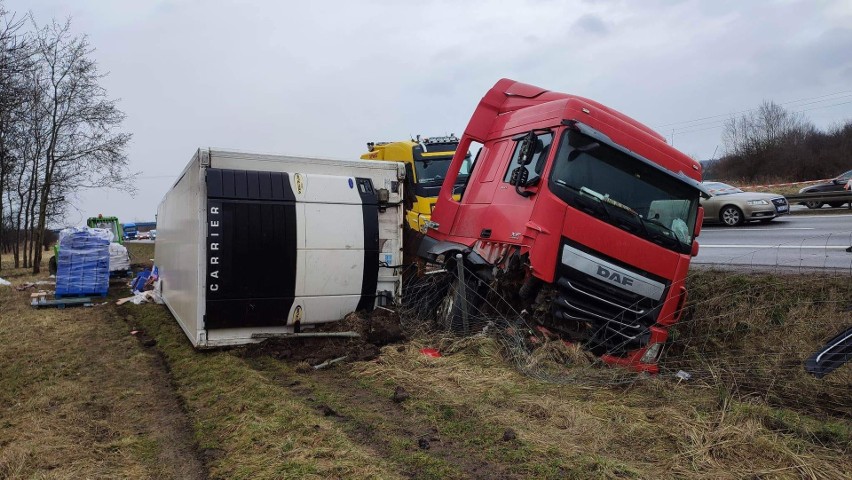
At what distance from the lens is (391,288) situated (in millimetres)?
7676

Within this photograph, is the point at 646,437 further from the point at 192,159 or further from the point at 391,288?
the point at 192,159

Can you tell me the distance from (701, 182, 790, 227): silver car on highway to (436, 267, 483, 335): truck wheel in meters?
12.6

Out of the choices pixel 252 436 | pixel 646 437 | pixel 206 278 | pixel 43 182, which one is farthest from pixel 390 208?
pixel 43 182

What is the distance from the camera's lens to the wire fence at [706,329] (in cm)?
499

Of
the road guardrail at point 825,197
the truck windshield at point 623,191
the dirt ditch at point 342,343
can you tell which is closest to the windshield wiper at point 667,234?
the truck windshield at point 623,191

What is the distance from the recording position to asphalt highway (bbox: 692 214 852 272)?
9.66 m

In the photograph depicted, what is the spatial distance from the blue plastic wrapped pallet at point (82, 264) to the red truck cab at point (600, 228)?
1131 centimetres

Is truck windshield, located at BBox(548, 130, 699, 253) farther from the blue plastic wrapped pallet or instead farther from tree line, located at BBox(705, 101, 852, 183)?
tree line, located at BBox(705, 101, 852, 183)

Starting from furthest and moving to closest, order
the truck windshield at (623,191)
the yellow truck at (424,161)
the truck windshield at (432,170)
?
the truck windshield at (432,170)
the yellow truck at (424,161)
the truck windshield at (623,191)

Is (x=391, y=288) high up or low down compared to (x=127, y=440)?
up

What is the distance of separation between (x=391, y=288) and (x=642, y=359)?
310cm

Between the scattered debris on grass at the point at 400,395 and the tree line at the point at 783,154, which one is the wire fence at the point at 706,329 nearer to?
the scattered debris on grass at the point at 400,395

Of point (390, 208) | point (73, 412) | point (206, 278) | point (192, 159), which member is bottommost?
point (73, 412)

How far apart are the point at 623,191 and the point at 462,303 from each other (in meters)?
2.11
